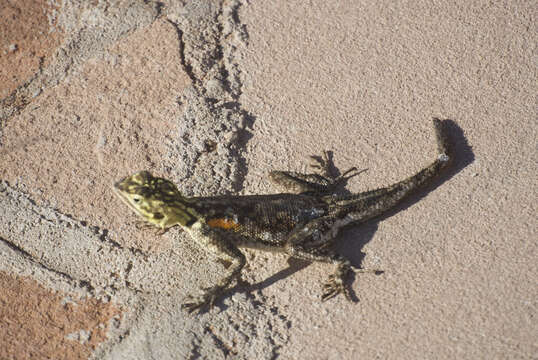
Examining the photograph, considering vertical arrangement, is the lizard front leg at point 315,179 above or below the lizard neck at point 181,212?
above

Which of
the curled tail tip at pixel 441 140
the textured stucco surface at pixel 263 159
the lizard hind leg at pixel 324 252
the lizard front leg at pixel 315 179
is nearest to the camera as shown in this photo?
the textured stucco surface at pixel 263 159

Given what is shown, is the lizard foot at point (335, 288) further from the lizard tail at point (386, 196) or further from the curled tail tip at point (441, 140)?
the curled tail tip at point (441, 140)

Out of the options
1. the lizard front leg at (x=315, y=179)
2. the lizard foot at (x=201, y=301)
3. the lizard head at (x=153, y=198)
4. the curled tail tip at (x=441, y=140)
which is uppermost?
the curled tail tip at (x=441, y=140)

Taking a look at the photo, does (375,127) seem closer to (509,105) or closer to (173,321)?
(509,105)

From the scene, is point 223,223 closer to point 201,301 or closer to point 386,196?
point 201,301

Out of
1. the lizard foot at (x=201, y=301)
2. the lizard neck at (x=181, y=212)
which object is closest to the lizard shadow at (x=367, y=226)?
the lizard foot at (x=201, y=301)

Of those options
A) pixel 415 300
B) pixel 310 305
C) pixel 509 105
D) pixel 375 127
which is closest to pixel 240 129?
pixel 375 127

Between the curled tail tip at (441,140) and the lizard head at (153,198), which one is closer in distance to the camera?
the lizard head at (153,198)

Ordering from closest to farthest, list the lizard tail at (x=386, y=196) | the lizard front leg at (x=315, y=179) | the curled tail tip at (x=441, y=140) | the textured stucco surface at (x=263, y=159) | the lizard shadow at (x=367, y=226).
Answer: the textured stucco surface at (x=263, y=159)
the lizard shadow at (x=367, y=226)
the lizard tail at (x=386, y=196)
the curled tail tip at (x=441, y=140)
the lizard front leg at (x=315, y=179)

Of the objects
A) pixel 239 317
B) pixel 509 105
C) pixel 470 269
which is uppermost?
pixel 509 105
